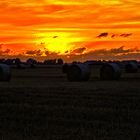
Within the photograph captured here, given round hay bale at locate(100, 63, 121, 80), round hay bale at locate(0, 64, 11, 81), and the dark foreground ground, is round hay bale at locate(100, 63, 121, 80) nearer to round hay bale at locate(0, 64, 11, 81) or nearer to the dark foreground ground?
round hay bale at locate(0, 64, 11, 81)

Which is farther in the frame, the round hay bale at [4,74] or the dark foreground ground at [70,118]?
the round hay bale at [4,74]

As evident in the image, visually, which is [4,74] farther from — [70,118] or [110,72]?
[70,118]

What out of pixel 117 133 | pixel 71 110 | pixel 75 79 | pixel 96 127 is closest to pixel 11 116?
pixel 71 110

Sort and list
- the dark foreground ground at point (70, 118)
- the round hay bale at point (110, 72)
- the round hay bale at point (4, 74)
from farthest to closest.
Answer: the round hay bale at point (110, 72)
the round hay bale at point (4, 74)
the dark foreground ground at point (70, 118)

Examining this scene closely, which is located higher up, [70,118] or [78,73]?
[78,73]

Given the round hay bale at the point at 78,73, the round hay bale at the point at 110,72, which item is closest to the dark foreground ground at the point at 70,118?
the round hay bale at the point at 78,73

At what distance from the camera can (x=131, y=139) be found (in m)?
12.3

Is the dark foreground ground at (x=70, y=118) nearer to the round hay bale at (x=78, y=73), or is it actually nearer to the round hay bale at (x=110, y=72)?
the round hay bale at (x=78, y=73)

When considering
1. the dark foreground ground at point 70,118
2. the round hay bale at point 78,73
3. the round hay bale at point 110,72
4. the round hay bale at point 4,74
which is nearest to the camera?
the dark foreground ground at point 70,118

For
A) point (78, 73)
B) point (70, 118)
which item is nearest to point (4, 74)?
point (78, 73)

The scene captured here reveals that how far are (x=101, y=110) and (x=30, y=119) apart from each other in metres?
3.07

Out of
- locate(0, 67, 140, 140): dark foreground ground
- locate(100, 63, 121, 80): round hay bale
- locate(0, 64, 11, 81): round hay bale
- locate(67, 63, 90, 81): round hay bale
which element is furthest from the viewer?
locate(100, 63, 121, 80): round hay bale

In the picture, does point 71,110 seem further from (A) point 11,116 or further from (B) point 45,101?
(B) point 45,101

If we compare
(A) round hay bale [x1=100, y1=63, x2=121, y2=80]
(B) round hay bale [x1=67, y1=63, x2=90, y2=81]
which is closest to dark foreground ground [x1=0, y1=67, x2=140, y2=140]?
(B) round hay bale [x1=67, y1=63, x2=90, y2=81]
